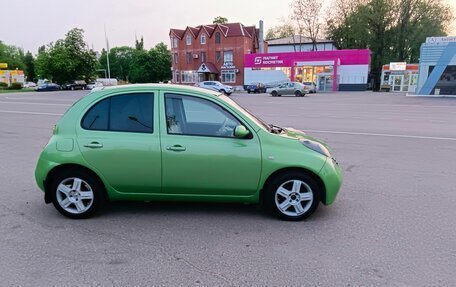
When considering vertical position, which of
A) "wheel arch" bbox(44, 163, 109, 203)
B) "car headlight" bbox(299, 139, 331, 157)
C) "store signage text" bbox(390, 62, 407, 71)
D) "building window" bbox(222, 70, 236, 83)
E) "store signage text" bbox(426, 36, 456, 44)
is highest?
"store signage text" bbox(426, 36, 456, 44)

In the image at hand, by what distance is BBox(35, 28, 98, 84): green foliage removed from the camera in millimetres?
61625

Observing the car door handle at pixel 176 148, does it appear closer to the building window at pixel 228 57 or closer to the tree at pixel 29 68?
the building window at pixel 228 57

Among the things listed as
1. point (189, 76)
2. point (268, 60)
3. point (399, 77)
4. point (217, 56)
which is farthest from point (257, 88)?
point (399, 77)

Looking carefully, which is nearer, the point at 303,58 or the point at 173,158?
the point at 173,158

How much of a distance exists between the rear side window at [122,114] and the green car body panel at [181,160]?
7 cm

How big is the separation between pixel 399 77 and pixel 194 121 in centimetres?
4614

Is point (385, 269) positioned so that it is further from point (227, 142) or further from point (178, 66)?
point (178, 66)

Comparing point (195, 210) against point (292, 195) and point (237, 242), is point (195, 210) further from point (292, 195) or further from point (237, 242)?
point (292, 195)

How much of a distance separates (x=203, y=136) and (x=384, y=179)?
11.6 ft

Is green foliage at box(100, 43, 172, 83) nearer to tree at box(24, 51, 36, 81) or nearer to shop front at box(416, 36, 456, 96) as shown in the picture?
tree at box(24, 51, 36, 81)

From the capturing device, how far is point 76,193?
397cm

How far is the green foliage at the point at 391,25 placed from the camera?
47688 mm

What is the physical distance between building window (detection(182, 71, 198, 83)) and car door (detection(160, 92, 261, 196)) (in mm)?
53054

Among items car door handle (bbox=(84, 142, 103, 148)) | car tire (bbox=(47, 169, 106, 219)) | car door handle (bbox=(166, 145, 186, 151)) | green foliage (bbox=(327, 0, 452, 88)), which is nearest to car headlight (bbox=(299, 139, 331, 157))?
car door handle (bbox=(166, 145, 186, 151))
